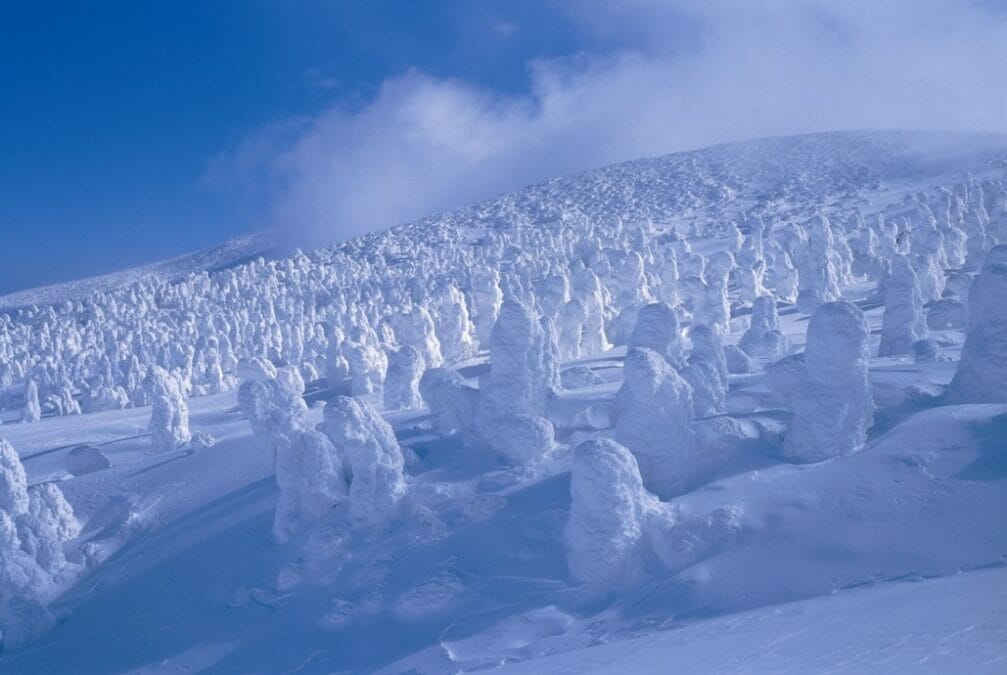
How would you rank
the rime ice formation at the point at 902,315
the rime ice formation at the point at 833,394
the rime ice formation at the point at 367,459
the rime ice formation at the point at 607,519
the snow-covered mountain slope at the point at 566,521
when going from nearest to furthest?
1. the snow-covered mountain slope at the point at 566,521
2. the rime ice formation at the point at 607,519
3. the rime ice formation at the point at 833,394
4. the rime ice formation at the point at 367,459
5. the rime ice formation at the point at 902,315

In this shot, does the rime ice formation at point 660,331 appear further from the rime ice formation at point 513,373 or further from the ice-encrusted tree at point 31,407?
the ice-encrusted tree at point 31,407

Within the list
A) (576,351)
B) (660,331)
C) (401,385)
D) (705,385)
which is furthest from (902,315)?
(401,385)

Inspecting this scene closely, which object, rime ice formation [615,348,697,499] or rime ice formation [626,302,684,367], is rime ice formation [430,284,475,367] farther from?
rime ice formation [615,348,697,499]

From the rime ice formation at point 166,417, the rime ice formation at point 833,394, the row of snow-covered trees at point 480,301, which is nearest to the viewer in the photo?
the rime ice formation at point 833,394

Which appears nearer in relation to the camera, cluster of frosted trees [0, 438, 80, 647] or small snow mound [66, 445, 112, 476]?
cluster of frosted trees [0, 438, 80, 647]

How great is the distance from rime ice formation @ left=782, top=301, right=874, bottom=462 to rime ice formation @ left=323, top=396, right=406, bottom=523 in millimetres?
6411

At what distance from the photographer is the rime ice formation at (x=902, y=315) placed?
20391mm

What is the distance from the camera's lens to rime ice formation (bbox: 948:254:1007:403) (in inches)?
495

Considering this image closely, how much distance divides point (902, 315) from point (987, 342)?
8059mm

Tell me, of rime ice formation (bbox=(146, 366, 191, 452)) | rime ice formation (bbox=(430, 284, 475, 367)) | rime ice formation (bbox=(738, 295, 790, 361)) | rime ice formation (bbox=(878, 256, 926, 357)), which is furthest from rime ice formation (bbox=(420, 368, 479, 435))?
rime ice formation (bbox=(430, 284, 475, 367))

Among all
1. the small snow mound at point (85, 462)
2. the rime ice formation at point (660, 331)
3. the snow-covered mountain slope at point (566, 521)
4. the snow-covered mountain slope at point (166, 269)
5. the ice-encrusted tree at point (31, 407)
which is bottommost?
the snow-covered mountain slope at point (566, 521)

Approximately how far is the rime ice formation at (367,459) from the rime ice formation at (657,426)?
3.76 metres

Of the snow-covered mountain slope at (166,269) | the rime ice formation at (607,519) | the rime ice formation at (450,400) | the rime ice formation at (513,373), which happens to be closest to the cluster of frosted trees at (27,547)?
the rime ice formation at (450,400)

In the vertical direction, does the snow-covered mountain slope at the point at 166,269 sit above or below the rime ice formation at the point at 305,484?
above
